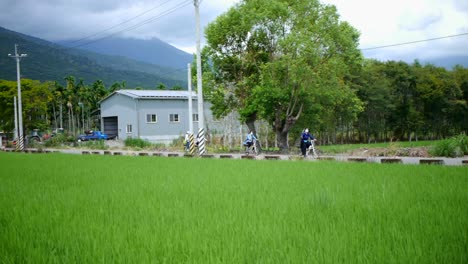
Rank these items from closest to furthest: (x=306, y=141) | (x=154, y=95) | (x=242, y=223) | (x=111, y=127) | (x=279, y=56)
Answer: (x=242, y=223) < (x=306, y=141) < (x=279, y=56) < (x=154, y=95) < (x=111, y=127)

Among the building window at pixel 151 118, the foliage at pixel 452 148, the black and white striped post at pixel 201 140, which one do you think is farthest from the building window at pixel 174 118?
the foliage at pixel 452 148

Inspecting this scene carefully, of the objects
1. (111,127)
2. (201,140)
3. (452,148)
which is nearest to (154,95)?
(111,127)

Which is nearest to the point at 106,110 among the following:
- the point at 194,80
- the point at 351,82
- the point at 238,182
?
the point at 194,80

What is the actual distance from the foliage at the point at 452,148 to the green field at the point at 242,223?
9.99 m

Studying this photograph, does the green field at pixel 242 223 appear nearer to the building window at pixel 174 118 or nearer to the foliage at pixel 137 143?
the foliage at pixel 137 143

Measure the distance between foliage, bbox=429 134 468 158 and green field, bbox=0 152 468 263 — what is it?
9988 millimetres

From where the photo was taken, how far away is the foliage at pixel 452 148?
715 inches

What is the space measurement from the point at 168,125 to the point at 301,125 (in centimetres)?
1996

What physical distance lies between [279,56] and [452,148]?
1136 centimetres

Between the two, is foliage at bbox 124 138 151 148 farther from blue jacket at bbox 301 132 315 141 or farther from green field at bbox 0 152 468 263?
green field at bbox 0 152 468 263

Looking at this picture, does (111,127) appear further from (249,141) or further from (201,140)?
(249,141)

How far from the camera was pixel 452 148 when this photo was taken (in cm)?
1819

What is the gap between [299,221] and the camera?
200 inches

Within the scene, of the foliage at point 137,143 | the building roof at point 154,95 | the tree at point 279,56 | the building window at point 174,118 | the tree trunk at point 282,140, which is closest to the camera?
the tree at point 279,56
